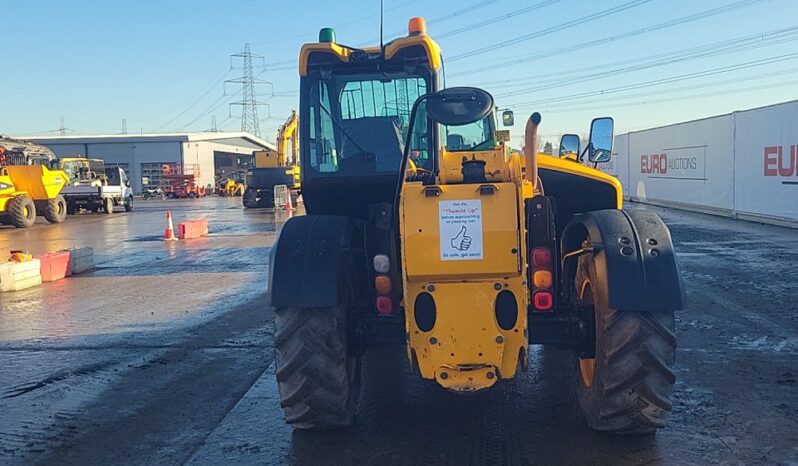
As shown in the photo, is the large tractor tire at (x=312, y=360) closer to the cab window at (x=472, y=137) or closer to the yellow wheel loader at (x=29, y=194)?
the cab window at (x=472, y=137)

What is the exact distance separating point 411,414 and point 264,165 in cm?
3050

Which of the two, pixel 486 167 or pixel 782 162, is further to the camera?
pixel 782 162

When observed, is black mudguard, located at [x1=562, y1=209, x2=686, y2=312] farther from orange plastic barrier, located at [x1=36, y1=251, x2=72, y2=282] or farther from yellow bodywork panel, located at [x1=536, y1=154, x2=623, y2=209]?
orange plastic barrier, located at [x1=36, y1=251, x2=72, y2=282]

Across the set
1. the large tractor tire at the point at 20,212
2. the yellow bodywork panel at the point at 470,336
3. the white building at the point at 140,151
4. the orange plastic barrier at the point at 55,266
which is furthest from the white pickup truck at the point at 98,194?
the yellow bodywork panel at the point at 470,336

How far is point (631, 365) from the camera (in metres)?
4.06

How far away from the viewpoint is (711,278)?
10.5 m

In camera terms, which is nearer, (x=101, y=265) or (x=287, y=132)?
(x=101, y=265)

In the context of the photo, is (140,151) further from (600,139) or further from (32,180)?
(600,139)

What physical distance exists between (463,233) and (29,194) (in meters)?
25.9

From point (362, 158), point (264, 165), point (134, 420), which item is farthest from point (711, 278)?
point (264, 165)

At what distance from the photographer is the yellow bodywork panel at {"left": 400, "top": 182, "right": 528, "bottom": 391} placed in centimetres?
391

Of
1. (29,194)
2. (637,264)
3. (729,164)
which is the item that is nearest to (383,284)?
(637,264)

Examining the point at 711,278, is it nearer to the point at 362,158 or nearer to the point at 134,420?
the point at 362,158

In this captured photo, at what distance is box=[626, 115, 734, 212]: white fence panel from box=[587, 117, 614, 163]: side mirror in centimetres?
1641
